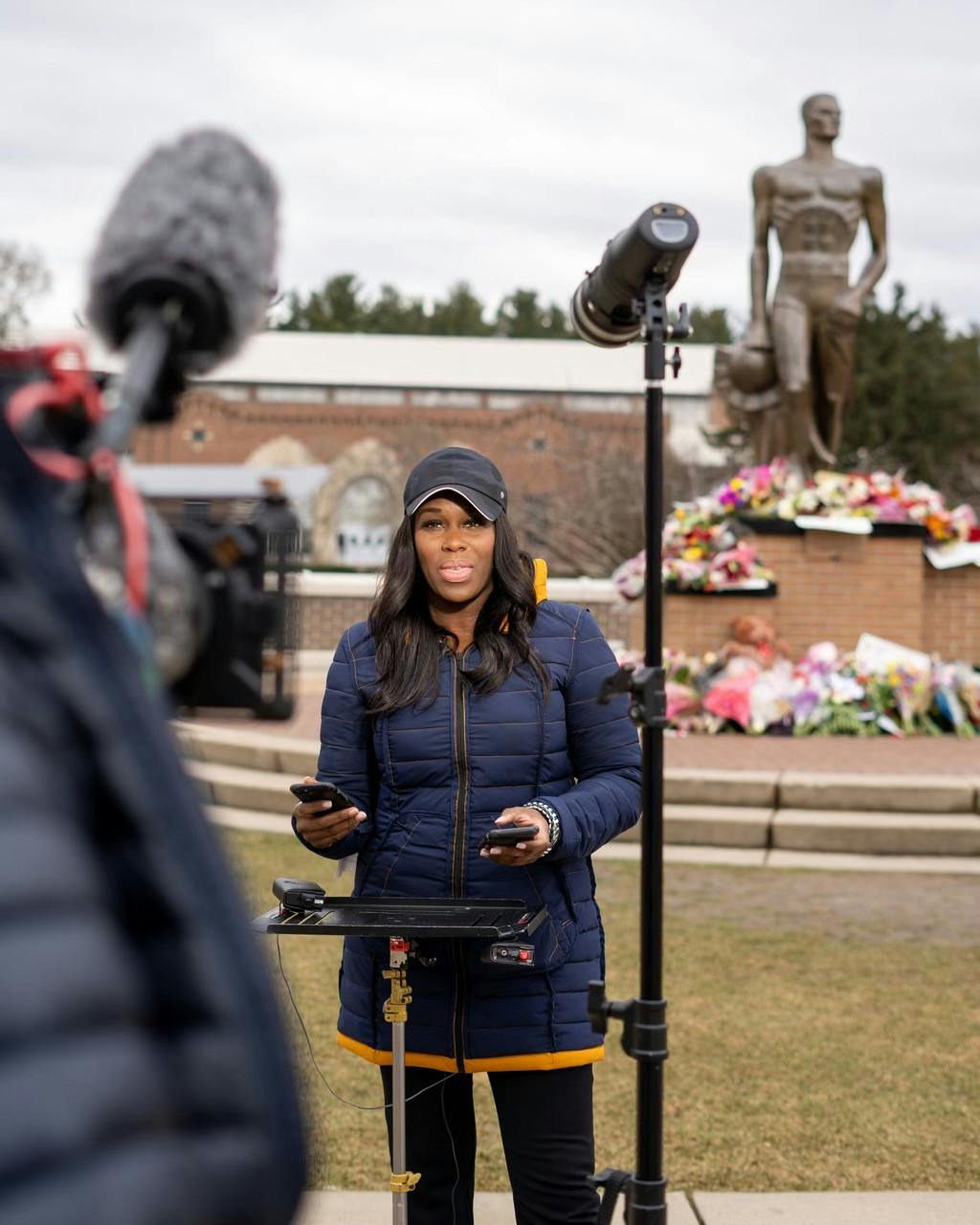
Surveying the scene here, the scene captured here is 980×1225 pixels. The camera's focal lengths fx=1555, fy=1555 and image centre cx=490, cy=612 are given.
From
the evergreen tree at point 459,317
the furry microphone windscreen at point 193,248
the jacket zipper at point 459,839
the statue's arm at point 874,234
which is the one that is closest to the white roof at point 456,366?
the evergreen tree at point 459,317

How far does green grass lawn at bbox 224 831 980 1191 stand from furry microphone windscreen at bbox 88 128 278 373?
2137mm

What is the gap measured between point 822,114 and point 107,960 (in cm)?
1318

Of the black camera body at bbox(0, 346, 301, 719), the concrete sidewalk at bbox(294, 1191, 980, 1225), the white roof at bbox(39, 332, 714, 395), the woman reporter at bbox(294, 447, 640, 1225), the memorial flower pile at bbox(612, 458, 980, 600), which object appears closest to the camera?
the black camera body at bbox(0, 346, 301, 719)

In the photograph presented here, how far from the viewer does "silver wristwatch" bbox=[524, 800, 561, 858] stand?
2.85 metres

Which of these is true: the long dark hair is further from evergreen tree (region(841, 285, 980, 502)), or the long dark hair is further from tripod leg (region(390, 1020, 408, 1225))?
evergreen tree (region(841, 285, 980, 502))

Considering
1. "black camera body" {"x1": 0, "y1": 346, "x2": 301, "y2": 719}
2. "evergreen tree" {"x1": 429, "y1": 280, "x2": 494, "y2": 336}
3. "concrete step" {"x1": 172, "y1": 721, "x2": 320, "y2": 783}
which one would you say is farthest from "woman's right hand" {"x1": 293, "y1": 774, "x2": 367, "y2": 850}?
"evergreen tree" {"x1": 429, "y1": 280, "x2": 494, "y2": 336}

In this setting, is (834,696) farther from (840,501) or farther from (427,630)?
(427,630)

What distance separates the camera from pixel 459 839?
2992 millimetres

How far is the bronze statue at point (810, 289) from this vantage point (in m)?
13.0

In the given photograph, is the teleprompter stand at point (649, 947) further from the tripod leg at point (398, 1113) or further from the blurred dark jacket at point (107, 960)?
the blurred dark jacket at point (107, 960)

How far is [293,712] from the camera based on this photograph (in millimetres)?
937

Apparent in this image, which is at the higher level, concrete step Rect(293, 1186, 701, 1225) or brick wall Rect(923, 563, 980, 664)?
brick wall Rect(923, 563, 980, 664)

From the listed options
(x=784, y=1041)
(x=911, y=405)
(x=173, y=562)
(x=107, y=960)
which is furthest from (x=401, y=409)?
(x=107, y=960)

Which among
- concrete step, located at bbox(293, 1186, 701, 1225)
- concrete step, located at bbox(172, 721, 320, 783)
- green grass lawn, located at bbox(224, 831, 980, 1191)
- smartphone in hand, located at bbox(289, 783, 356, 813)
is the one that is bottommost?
concrete step, located at bbox(293, 1186, 701, 1225)
